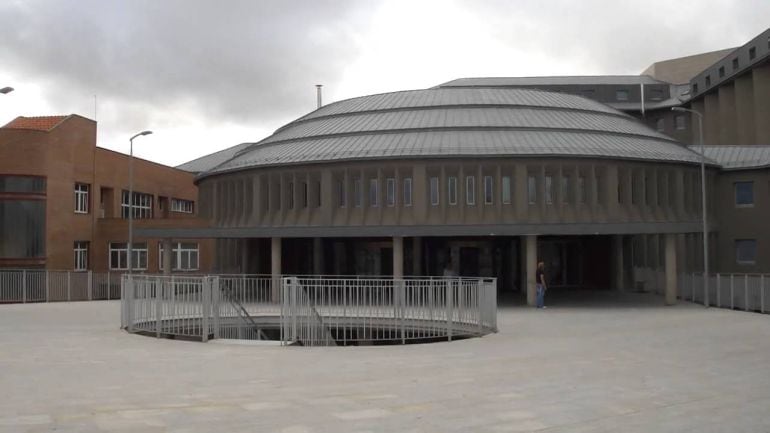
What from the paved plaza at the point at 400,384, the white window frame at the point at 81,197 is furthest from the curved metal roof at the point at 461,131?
the paved plaza at the point at 400,384

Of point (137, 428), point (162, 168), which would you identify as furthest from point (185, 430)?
point (162, 168)

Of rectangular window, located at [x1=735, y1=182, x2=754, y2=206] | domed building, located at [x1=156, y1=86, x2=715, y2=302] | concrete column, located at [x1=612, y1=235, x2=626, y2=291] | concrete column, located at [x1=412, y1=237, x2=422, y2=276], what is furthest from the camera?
rectangular window, located at [x1=735, y1=182, x2=754, y2=206]

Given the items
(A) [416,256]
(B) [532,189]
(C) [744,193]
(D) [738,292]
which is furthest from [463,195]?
(C) [744,193]

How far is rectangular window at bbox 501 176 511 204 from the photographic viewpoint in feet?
124

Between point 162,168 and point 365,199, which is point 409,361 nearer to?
point 365,199

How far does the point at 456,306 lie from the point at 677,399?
35.2 ft

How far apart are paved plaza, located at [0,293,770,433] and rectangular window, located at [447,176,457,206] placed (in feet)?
48.4

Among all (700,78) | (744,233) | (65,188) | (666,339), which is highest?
(700,78)

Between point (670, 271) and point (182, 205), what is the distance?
4122cm

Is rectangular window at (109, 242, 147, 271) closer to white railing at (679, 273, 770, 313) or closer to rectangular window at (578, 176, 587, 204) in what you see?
rectangular window at (578, 176, 587, 204)

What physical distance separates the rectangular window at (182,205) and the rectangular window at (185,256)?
35.2ft

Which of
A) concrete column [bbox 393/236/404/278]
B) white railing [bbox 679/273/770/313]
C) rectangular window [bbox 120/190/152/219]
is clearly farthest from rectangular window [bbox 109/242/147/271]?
white railing [bbox 679/273/770/313]

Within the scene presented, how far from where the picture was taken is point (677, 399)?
12.0 meters

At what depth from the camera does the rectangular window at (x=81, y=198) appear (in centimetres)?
4719
